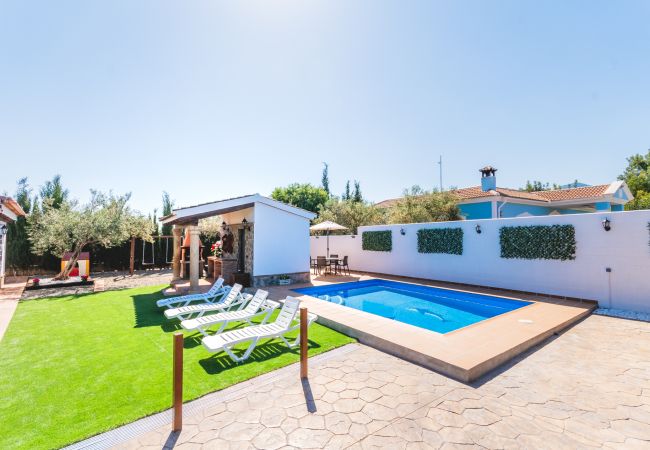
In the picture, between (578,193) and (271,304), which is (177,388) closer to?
(271,304)

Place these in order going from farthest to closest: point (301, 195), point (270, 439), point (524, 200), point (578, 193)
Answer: point (301, 195) < point (578, 193) < point (524, 200) < point (270, 439)

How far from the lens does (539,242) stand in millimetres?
11781

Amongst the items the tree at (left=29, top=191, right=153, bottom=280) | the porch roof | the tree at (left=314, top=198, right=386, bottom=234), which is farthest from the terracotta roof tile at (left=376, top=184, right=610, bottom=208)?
the tree at (left=29, top=191, right=153, bottom=280)

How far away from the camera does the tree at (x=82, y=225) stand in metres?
15.8

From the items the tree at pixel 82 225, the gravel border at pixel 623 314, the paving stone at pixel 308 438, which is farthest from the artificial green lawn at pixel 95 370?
the gravel border at pixel 623 314

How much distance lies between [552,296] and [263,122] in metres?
16.5

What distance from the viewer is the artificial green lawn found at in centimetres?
389

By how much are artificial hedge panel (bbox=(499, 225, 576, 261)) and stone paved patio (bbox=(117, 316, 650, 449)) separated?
6.09m

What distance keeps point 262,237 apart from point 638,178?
47.0 m

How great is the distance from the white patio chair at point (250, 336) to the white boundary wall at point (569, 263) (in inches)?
395

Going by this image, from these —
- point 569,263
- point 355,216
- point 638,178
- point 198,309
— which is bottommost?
point 198,309

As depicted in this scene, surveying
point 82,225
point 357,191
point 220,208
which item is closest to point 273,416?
point 220,208

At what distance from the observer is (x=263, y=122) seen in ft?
55.7

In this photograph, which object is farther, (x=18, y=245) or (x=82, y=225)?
(x=18, y=245)
